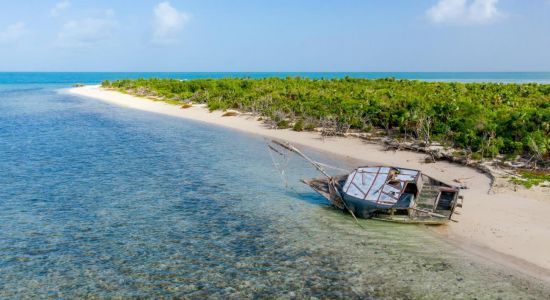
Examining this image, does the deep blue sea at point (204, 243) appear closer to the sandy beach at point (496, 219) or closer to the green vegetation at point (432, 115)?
the sandy beach at point (496, 219)

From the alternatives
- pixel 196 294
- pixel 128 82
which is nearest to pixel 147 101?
pixel 128 82

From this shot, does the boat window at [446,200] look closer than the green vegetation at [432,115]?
Yes

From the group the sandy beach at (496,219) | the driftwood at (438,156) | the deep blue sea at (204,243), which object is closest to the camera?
the deep blue sea at (204,243)

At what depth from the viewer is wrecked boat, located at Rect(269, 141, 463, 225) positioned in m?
19.2

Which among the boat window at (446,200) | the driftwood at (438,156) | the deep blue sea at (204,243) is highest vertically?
the boat window at (446,200)

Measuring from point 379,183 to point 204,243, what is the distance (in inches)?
339

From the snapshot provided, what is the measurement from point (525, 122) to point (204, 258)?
25.4 m

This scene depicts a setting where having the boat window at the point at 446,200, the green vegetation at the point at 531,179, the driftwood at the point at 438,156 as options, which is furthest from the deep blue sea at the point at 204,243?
the green vegetation at the point at 531,179

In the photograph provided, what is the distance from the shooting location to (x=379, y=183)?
2081 cm

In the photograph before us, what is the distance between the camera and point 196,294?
13648mm

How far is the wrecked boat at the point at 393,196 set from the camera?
1917cm

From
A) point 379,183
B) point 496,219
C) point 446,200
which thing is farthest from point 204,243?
point 496,219

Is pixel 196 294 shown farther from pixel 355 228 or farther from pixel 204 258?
pixel 355 228

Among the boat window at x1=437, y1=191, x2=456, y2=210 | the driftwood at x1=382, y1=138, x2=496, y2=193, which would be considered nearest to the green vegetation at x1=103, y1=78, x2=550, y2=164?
the driftwood at x1=382, y1=138, x2=496, y2=193
